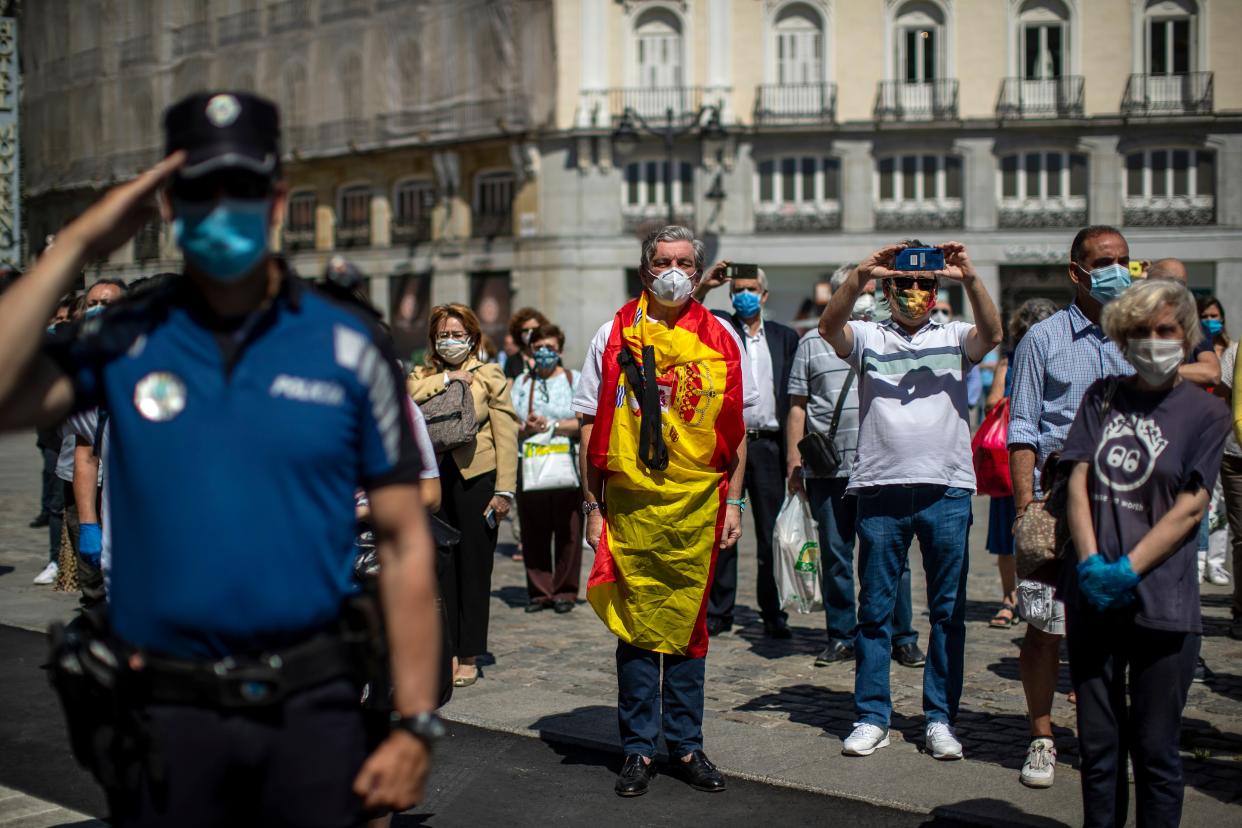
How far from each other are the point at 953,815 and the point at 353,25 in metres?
42.5

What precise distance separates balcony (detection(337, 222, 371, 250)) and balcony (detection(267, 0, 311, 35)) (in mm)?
6105

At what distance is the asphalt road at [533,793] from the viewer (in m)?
5.75

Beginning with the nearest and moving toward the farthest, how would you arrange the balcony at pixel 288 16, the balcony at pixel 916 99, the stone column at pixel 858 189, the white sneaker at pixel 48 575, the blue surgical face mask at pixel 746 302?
the blue surgical face mask at pixel 746 302 → the white sneaker at pixel 48 575 → the balcony at pixel 916 99 → the stone column at pixel 858 189 → the balcony at pixel 288 16

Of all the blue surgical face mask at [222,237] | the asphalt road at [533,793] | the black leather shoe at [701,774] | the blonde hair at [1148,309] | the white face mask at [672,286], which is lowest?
the asphalt road at [533,793]

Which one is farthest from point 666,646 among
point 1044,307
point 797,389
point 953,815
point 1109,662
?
point 1044,307

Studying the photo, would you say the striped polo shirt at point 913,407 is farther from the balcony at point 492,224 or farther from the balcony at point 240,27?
the balcony at point 240,27

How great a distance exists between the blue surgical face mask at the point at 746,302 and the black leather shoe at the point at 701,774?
376 cm

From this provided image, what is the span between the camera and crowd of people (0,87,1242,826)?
2.85 meters

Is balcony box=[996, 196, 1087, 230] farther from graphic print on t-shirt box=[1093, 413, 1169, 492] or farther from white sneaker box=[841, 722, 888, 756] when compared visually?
graphic print on t-shirt box=[1093, 413, 1169, 492]

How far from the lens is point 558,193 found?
41.8 metres

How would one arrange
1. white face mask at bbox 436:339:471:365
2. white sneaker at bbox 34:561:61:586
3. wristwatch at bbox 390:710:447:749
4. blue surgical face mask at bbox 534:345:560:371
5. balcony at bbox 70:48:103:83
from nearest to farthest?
wristwatch at bbox 390:710:447:749 < white face mask at bbox 436:339:471:365 < blue surgical face mask at bbox 534:345:560:371 < white sneaker at bbox 34:561:61:586 < balcony at bbox 70:48:103:83

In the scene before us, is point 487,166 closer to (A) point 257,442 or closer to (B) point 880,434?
(B) point 880,434

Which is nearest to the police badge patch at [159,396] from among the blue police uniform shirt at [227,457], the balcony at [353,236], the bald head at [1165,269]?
the blue police uniform shirt at [227,457]

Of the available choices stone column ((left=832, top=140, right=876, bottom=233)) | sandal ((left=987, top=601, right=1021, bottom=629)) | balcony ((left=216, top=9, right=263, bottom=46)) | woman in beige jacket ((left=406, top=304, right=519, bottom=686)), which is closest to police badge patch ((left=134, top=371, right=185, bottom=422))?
woman in beige jacket ((left=406, top=304, right=519, bottom=686))
